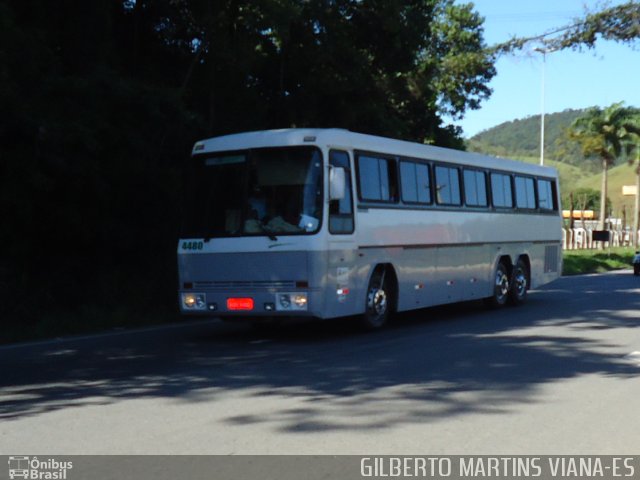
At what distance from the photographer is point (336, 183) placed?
14.4 m

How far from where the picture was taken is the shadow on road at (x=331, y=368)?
9.19 metres

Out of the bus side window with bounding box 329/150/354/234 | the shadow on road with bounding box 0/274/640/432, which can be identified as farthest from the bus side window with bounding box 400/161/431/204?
the shadow on road with bounding box 0/274/640/432

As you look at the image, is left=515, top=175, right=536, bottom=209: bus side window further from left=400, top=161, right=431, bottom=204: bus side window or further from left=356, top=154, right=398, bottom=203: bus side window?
left=356, top=154, right=398, bottom=203: bus side window

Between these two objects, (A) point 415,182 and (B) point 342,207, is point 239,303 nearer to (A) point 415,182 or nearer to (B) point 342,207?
(B) point 342,207

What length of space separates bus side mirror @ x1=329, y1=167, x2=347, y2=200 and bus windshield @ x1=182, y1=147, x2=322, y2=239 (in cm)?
16

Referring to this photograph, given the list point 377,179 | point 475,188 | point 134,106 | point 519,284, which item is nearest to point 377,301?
point 377,179

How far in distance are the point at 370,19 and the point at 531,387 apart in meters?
17.4

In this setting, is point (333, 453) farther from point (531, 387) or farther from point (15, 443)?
point (531, 387)

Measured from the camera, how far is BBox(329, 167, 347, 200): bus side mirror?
1438cm

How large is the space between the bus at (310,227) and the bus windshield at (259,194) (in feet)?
0.05

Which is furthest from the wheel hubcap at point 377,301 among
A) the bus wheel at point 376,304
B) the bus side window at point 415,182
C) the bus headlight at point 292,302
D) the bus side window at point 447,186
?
the bus side window at point 447,186

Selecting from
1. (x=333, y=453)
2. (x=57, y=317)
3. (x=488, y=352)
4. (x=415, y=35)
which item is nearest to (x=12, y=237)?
(x=57, y=317)

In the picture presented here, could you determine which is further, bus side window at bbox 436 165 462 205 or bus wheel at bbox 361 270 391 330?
bus side window at bbox 436 165 462 205

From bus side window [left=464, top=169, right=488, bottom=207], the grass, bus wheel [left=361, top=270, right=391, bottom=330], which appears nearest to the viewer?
bus wheel [left=361, top=270, right=391, bottom=330]
